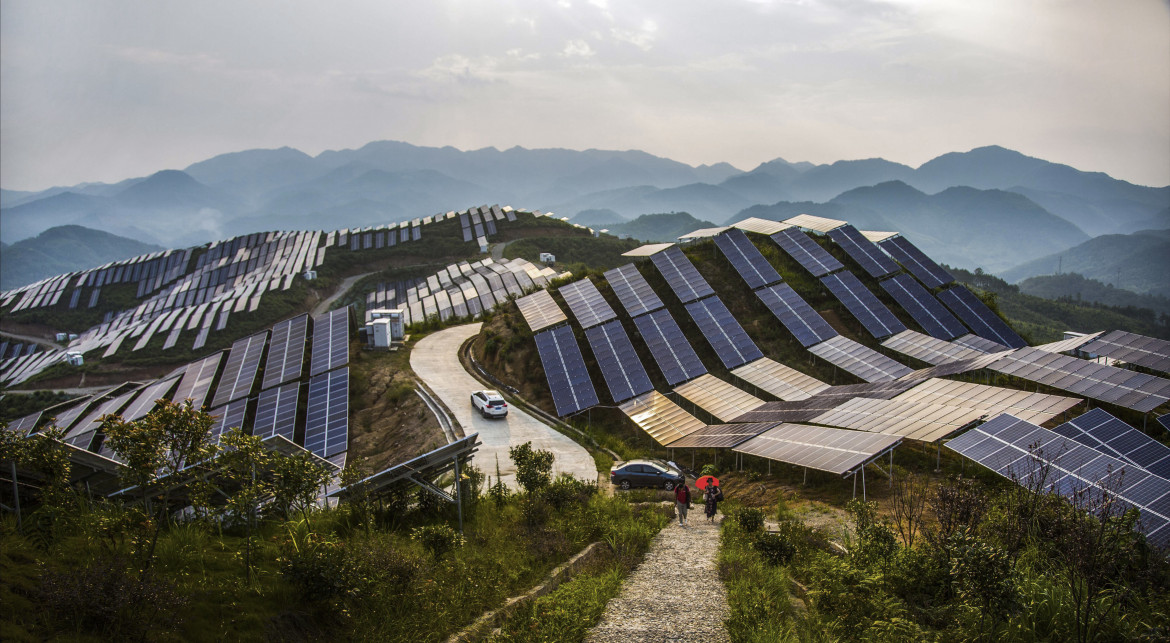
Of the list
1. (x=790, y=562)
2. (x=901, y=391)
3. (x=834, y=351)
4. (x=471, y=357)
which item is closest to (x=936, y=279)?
(x=834, y=351)

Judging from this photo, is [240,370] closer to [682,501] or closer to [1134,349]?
[682,501]

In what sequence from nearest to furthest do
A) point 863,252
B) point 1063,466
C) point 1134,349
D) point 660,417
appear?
point 1063,466 < point 660,417 < point 1134,349 < point 863,252

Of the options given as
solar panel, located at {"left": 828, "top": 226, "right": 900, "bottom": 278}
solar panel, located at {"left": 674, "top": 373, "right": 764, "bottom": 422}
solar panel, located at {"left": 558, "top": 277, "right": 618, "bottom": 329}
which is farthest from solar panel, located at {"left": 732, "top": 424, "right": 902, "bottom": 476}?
solar panel, located at {"left": 828, "top": 226, "right": 900, "bottom": 278}

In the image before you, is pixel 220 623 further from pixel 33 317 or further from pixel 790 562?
pixel 33 317

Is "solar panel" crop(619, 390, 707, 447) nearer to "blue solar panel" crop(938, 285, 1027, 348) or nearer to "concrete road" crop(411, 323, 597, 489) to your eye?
"concrete road" crop(411, 323, 597, 489)

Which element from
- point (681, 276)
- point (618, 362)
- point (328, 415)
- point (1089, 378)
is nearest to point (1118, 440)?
point (1089, 378)
